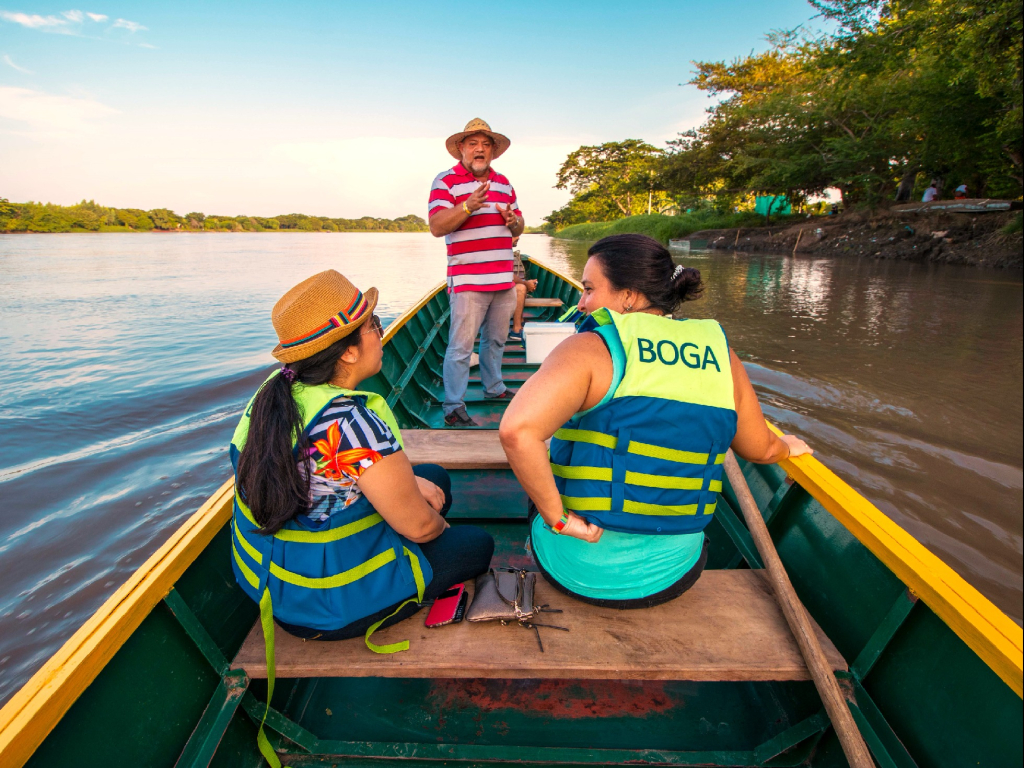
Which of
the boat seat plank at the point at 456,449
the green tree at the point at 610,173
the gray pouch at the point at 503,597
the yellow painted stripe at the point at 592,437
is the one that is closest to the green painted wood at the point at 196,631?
the gray pouch at the point at 503,597

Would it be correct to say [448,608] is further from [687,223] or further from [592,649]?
[687,223]

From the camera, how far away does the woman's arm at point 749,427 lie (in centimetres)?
140

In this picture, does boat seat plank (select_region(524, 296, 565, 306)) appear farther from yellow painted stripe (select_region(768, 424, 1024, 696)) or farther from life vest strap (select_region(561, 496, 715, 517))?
life vest strap (select_region(561, 496, 715, 517))

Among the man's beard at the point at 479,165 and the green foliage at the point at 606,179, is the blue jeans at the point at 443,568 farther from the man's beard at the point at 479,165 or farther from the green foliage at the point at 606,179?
the green foliage at the point at 606,179

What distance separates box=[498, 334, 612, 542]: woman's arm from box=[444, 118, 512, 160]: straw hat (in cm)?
251

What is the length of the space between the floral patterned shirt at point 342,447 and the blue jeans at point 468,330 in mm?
2191

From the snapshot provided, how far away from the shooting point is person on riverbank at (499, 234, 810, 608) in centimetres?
121

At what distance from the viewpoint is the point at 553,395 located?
1180mm

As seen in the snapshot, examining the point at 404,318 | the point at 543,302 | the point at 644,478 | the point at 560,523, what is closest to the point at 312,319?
the point at 560,523

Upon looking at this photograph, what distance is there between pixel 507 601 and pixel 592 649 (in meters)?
0.29

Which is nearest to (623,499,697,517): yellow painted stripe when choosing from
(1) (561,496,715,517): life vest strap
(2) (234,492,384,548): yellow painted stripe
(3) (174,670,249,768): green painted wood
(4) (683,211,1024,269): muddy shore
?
(1) (561,496,715,517): life vest strap

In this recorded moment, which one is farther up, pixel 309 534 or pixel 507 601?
pixel 309 534

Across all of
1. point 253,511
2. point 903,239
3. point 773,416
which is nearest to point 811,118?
point 903,239

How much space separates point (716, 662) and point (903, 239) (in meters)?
21.8
